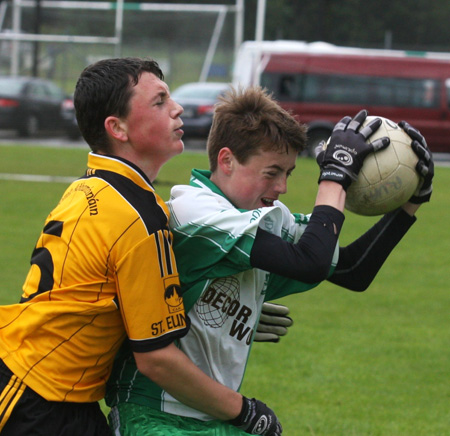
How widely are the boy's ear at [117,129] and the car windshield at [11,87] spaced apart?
23.8 metres

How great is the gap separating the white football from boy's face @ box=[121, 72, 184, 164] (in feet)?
2.20

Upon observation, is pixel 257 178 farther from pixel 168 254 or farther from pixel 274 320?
pixel 274 320

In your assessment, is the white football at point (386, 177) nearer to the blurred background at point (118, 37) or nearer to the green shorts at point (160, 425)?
the green shorts at point (160, 425)

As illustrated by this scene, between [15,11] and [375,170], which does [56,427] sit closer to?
[375,170]

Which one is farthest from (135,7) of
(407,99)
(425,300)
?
(425,300)

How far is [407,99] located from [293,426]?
66.0ft

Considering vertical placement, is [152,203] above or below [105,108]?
below

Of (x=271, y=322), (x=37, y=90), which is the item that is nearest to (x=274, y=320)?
(x=271, y=322)

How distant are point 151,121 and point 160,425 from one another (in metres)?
0.96

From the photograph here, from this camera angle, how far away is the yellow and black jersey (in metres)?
2.62

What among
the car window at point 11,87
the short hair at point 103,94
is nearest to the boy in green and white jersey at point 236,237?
the short hair at point 103,94

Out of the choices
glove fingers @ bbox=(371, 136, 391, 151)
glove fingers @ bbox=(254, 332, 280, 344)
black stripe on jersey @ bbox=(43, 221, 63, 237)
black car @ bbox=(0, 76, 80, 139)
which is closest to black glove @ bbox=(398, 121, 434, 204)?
glove fingers @ bbox=(371, 136, 391, 151)

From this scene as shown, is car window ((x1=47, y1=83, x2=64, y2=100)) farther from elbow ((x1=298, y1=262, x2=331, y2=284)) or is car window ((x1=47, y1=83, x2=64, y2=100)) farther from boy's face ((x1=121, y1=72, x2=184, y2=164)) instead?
elbow ((x1=298, y1=262, x2=331, y2=284))

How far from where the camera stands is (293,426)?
16.2 feet
